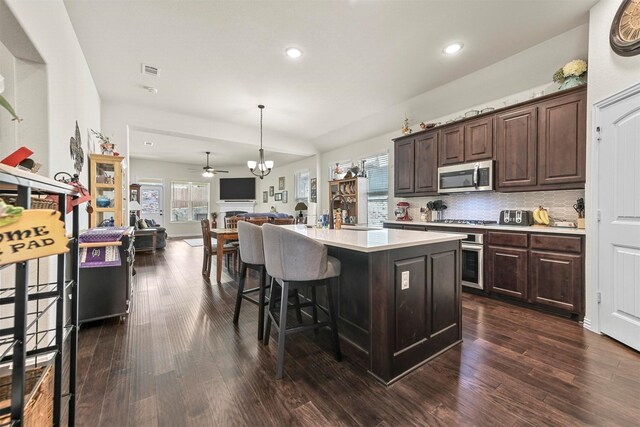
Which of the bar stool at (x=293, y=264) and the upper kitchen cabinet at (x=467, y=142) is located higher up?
the upper kitchen cabinet at (x=467, y=142)

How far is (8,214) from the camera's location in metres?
0.61

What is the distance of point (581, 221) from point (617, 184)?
646 mm

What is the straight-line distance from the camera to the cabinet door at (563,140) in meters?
2.66

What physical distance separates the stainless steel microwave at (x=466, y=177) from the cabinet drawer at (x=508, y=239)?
63 centimetres

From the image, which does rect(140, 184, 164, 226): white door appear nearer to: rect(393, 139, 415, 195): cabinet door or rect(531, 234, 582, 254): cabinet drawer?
rect(393, 139, 415, 195): cabinet door

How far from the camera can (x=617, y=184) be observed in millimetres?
2215

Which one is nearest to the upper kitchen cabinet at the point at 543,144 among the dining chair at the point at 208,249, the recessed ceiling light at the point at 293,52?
the recessed ceiling light at the point at 293,52

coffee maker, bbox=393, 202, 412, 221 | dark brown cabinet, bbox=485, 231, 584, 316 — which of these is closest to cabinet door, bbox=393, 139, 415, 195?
coffee maker, bbox=393, 202, 412, 221

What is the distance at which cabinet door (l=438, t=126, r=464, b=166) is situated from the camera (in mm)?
3768

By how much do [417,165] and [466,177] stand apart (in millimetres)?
911

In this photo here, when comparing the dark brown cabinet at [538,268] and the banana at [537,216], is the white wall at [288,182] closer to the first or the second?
the dark brown cabinet at [538,268]

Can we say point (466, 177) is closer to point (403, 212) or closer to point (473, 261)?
point (473, 261)

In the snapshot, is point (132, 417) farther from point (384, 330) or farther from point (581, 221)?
point (581, 221)

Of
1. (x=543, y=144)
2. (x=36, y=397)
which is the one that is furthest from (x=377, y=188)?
(x=36, y=397)
